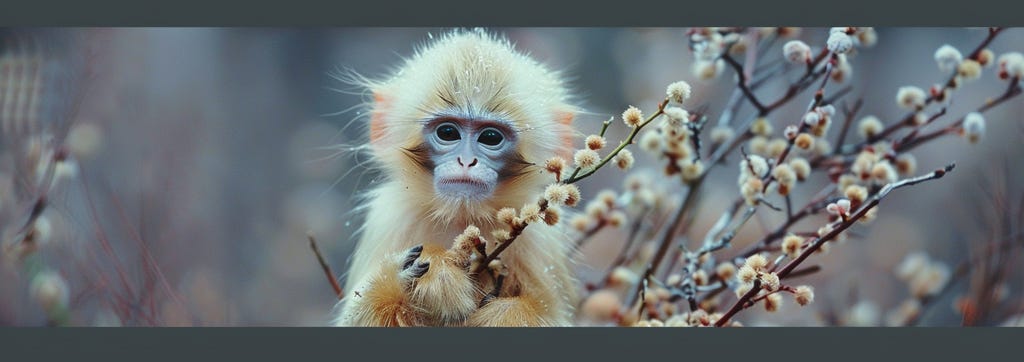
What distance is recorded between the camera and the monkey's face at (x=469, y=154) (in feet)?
8.92

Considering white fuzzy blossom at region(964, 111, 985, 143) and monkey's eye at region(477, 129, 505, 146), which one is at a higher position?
white fuzzy blossom at region(964, 111, 985, 143)

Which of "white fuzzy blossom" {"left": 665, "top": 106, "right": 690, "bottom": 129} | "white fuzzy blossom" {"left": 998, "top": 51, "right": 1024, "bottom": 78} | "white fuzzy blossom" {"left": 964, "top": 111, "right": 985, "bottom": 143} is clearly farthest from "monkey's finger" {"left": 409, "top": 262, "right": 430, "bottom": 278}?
"white fuzzy blossom" {"left": 998, "top": 51, "right": 1024, "bottom": 78}

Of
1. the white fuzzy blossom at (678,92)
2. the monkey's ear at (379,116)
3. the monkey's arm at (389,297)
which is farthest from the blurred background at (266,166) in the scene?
the white fuzzy blossom at (678,92)

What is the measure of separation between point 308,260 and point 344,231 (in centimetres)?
65

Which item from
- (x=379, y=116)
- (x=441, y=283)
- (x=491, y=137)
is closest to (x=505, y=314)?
(x=441, y=283)

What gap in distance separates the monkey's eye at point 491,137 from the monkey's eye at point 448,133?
0.21ft

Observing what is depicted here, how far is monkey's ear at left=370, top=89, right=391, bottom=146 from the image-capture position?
3.01 m

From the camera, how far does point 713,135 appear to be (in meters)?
3.34

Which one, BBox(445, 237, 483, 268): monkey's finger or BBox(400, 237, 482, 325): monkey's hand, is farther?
BBox(400, 237, 482, 325): monkey's hand

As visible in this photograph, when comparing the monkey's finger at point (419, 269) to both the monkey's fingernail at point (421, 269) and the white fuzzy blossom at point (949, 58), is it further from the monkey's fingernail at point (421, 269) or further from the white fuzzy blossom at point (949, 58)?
Result: the white fuzzy blossom at point (949, 58)

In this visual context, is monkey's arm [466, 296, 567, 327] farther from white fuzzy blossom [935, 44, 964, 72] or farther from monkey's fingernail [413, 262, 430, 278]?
white fuzzy blossom [935, 44, 964, 72]

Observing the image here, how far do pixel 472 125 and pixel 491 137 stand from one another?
7cm

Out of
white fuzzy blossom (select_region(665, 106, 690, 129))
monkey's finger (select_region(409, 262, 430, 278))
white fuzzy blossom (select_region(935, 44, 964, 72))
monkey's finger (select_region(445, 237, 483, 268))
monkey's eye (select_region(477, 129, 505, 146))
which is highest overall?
white fuzzy blossom (select_region(935, 44, 964, 72))

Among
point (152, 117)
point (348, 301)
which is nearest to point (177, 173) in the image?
point (152, 117)
